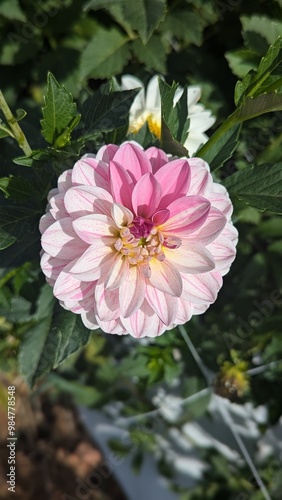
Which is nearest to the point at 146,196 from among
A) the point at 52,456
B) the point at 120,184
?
the point at 120,184

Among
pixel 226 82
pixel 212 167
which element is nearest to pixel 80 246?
pixel 212 167

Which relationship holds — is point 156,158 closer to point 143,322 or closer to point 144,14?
point 143,322

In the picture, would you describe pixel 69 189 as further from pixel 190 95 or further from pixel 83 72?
pixel 83 72

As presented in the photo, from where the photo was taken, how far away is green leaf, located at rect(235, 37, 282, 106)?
1.86ft

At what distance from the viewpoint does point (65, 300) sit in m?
0.60

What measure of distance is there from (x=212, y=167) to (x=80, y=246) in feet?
0.65

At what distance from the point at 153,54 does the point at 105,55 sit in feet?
0.28

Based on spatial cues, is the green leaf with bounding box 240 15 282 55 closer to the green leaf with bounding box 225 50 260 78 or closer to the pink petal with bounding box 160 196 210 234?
the green leaf with bounding box 225 50 260 78

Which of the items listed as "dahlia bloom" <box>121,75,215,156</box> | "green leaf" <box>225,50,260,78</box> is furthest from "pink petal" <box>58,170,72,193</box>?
"green leaf" <box>225,50,260,78</box>

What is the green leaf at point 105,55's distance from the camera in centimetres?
99

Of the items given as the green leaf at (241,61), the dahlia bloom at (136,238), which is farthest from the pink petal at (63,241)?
the green leaf at (241,61)

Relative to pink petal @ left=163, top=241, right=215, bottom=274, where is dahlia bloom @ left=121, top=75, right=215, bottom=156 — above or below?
above

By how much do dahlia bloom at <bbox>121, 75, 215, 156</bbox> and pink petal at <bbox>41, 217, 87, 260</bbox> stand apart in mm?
250

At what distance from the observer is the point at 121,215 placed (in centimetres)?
58
